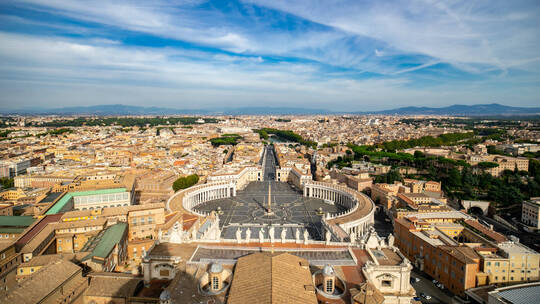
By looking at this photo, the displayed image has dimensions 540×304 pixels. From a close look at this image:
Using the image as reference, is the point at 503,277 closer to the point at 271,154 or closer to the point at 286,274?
the point at 286,274

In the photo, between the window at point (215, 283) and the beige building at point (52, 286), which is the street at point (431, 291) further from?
the beige building at point (52, 286)

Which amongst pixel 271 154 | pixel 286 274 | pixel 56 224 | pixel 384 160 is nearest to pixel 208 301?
pixel 286 274

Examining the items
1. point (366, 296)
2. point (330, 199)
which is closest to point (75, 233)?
point (366, 296)

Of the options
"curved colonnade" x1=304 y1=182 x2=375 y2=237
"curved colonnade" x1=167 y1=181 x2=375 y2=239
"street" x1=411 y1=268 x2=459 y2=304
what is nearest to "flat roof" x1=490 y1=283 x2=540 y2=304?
"street" x1=411 y1=268 x2=459 y2=304

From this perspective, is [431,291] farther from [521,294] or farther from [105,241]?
[105,241]

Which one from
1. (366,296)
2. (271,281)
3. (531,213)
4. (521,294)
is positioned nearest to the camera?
(271,281)
